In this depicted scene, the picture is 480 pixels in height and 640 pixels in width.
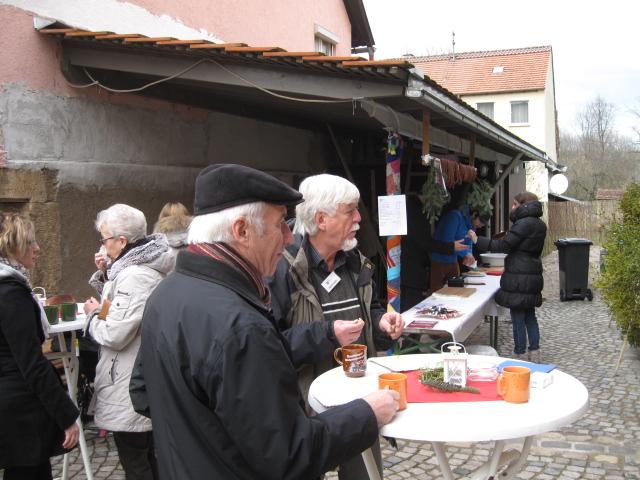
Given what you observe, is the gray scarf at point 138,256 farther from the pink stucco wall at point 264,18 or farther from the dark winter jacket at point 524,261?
the pink stucco wall at point 264,18

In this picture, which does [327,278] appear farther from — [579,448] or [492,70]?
[492,70]

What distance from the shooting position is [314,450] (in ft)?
4.52

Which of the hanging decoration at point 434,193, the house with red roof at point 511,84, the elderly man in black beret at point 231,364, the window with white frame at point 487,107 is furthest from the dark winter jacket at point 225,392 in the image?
the window with white frame at point 487,107

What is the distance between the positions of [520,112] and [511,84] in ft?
4.43

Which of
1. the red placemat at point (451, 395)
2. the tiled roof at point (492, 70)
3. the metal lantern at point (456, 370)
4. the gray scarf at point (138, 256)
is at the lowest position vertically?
the red placemat at point (451, 395)

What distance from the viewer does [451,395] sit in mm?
2123

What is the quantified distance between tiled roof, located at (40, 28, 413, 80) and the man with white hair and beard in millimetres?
1743

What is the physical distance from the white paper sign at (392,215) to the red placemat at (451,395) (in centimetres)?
280

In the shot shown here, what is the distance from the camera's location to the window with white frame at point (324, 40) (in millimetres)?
11879

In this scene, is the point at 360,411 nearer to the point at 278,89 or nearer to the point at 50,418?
the point at 50,418

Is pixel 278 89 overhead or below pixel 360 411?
overhead

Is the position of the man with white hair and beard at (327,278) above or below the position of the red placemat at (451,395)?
above

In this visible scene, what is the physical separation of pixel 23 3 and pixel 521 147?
25.4ft

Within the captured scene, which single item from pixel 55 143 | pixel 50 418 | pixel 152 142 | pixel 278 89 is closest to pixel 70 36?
pixel 55 143
